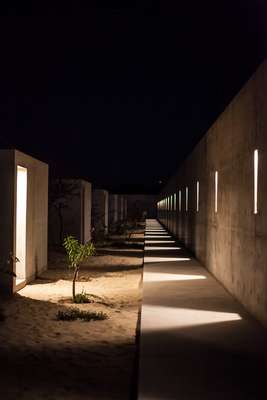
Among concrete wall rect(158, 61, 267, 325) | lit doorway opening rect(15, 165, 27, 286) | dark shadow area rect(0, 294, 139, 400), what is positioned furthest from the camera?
lit doorway opening rect(15, 165, 27, 286)

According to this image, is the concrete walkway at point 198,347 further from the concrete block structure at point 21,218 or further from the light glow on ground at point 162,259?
the light glow on ground at point 162,259

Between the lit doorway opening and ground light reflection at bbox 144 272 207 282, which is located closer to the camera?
ground light reflection at bbox 144 272 207 282

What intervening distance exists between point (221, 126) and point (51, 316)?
3805 mm

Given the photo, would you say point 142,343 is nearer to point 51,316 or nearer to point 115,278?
point 51,316

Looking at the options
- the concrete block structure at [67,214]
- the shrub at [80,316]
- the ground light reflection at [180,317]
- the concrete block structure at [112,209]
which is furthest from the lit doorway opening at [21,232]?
the concrete block structure at [112,209]

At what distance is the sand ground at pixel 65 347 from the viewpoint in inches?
175

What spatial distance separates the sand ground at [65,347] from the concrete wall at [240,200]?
1325 millimetres

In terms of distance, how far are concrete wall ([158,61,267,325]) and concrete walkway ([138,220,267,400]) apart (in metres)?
0.34

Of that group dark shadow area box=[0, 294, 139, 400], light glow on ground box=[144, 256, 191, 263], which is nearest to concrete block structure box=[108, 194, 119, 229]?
light glow on ground box=[144, 256, 191, 263]

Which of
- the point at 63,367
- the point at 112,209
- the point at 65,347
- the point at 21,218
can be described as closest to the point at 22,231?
the point at 21,218

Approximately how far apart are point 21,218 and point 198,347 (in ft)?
20.3

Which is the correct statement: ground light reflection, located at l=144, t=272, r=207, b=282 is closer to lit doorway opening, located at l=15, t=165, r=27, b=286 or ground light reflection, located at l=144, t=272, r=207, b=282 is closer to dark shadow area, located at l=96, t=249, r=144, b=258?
lit doorway opening, located at l=15, t=165, r=27, b=286

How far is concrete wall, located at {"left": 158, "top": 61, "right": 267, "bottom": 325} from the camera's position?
19.2 ft

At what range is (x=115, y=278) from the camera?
11812 mm
